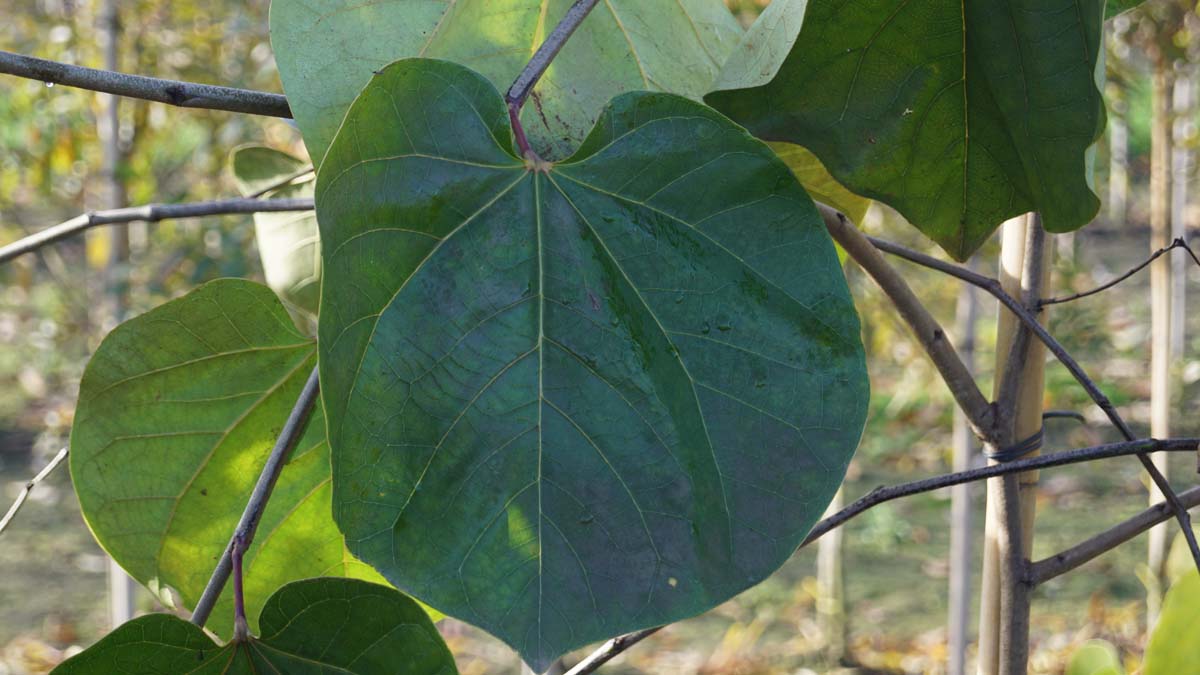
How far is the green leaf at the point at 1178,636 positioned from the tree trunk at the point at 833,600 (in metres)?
2.31

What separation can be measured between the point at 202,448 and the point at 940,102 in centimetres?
42

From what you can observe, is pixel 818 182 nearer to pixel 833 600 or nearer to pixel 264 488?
pixel 264 488

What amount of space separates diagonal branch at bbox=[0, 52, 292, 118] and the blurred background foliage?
1.60 metres

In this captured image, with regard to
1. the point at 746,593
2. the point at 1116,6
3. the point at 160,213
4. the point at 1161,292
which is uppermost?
the point at 1161,292

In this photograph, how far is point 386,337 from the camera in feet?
1.30

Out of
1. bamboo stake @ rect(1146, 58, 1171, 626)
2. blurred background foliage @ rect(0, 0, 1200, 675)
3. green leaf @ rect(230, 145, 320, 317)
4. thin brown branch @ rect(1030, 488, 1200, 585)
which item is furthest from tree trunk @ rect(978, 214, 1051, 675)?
bamboo stake @ rect(1146, 58, 1171, 626)

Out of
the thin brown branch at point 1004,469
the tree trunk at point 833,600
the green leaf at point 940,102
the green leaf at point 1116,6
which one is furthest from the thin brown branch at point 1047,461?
the tree trunk at point 833,600

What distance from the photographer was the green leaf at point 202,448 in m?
0.58

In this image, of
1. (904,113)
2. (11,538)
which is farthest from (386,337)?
(11,538)

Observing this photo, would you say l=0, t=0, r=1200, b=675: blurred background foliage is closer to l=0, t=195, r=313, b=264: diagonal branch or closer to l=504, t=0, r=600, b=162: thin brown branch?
l=0, t=195, r=313, b=264: diagonal branch

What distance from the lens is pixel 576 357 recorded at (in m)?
0.40

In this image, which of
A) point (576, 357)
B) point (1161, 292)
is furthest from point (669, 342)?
point (1161, 292)

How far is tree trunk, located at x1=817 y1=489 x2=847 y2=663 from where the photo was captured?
2.85 meters

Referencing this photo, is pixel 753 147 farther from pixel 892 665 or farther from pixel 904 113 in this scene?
pixel 892 665
